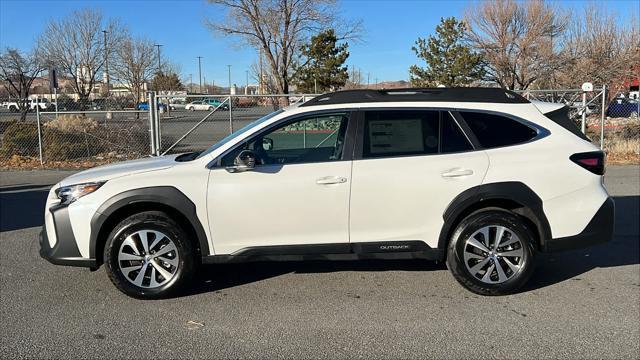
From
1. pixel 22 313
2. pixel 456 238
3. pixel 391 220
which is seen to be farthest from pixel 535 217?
pixel 22 313

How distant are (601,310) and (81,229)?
169 inches

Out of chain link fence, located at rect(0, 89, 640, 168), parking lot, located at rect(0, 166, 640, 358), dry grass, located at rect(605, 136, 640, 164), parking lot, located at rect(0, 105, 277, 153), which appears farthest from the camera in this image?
parking lot, located at rect(0, 105, 277, 153)

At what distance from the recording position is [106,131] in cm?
1512

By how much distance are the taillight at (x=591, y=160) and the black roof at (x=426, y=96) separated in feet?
2.26

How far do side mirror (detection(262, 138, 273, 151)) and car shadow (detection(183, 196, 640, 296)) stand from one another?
1.25m

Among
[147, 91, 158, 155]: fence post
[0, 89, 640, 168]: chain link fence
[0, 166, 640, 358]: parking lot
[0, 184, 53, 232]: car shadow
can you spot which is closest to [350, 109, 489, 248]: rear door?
[0, 166, 640, 358]: parking lot

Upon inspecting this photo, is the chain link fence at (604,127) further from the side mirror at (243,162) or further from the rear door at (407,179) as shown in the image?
the side mirror at (243,162)

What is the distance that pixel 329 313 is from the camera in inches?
166

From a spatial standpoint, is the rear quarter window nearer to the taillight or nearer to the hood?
the taillight

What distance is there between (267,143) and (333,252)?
1.19 metres

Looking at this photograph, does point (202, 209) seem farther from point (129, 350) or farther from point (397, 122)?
point (397, 122)

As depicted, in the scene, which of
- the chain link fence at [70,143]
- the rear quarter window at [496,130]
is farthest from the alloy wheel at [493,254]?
the chain link fence at [70,143]

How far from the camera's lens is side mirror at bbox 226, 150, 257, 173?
439cm

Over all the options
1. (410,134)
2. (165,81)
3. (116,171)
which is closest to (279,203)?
(410,134)
